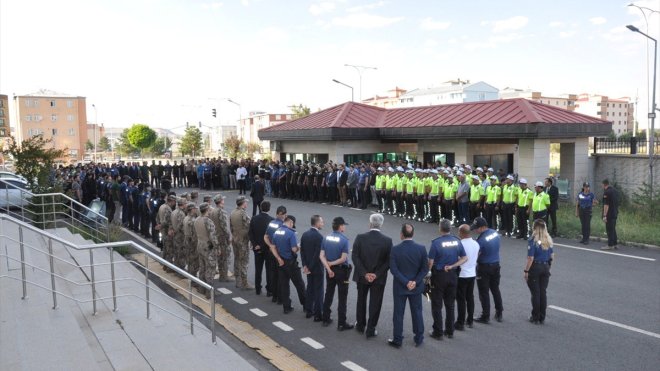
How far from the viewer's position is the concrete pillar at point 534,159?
70.1 feet

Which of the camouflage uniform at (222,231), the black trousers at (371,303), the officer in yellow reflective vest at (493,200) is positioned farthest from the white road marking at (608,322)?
the officer in yellow reflective vest at (493,200)

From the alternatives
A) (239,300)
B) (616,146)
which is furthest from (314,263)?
(616,146)

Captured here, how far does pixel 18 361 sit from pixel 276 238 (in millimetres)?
4534

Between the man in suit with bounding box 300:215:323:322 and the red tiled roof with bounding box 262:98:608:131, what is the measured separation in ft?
48.4

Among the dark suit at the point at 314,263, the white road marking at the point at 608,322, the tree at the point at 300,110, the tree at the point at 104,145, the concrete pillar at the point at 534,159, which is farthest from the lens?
the tree at the point at 104,145

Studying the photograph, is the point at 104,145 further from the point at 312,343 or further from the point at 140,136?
the point at 312,343

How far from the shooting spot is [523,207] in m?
15.5

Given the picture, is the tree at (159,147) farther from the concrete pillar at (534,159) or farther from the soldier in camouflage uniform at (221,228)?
the soldier in camouflage uniform at (221,228)

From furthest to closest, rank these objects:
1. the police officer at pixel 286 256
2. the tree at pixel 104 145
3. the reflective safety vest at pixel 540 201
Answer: the tree at pixel 104 145 < the reflective safety vest at pixel 540 201 < the police officer at pixel 286 256

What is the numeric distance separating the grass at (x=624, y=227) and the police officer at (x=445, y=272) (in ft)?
29.5

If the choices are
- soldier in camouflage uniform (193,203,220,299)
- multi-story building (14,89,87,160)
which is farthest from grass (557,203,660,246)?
multi-story building (14,89,87,160)

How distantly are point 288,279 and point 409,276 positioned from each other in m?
2.60

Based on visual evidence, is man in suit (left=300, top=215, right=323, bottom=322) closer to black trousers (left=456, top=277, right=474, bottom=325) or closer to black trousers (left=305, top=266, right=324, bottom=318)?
black trousers (left=305, top=266, right=324, bottom=318)

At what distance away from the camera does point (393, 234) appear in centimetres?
1634
